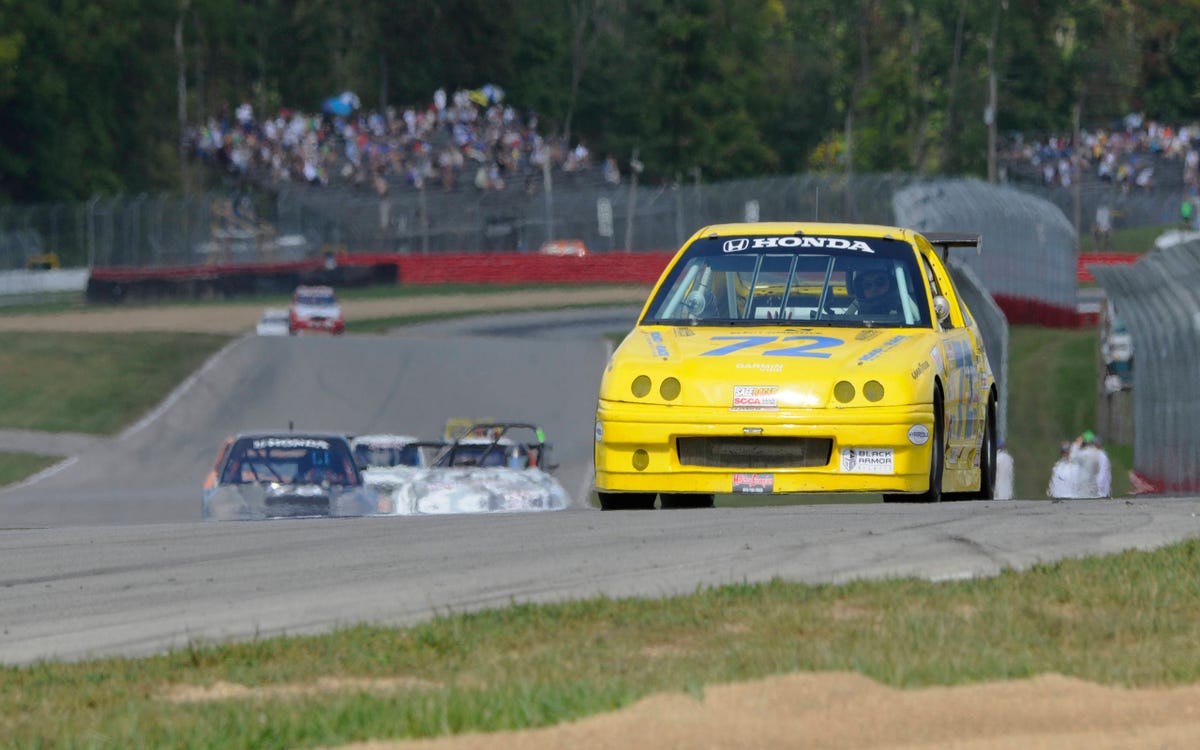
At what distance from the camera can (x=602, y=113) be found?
8900 cm

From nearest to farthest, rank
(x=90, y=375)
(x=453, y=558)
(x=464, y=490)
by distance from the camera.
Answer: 1. (x=453, y=558)
2. (x=464, y=490)
3. (x=90, y=375)

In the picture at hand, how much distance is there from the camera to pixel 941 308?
34.7 feet

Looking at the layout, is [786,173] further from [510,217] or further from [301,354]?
[301,354]

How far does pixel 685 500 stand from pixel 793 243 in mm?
1420

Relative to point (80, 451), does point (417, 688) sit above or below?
above

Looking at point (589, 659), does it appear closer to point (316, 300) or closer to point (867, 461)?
point (867, 461)

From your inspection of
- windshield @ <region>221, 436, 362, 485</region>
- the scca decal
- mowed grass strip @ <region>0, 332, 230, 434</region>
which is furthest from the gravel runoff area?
mowed grass strip @ <region>0, 332, 230, 434</region>

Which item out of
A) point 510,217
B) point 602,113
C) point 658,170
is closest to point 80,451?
point 510,217

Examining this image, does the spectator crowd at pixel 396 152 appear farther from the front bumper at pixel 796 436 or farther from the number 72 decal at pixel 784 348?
the front bumper at pixel 796 436

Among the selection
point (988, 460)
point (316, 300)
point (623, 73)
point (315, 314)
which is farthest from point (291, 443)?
point (623, 73)

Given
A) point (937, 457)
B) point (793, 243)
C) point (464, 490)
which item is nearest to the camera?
point (937, 457)

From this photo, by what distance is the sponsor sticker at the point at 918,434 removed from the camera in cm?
970

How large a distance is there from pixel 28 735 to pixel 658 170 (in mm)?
78016

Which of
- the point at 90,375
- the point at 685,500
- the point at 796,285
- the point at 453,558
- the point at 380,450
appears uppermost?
the point at 796,285
